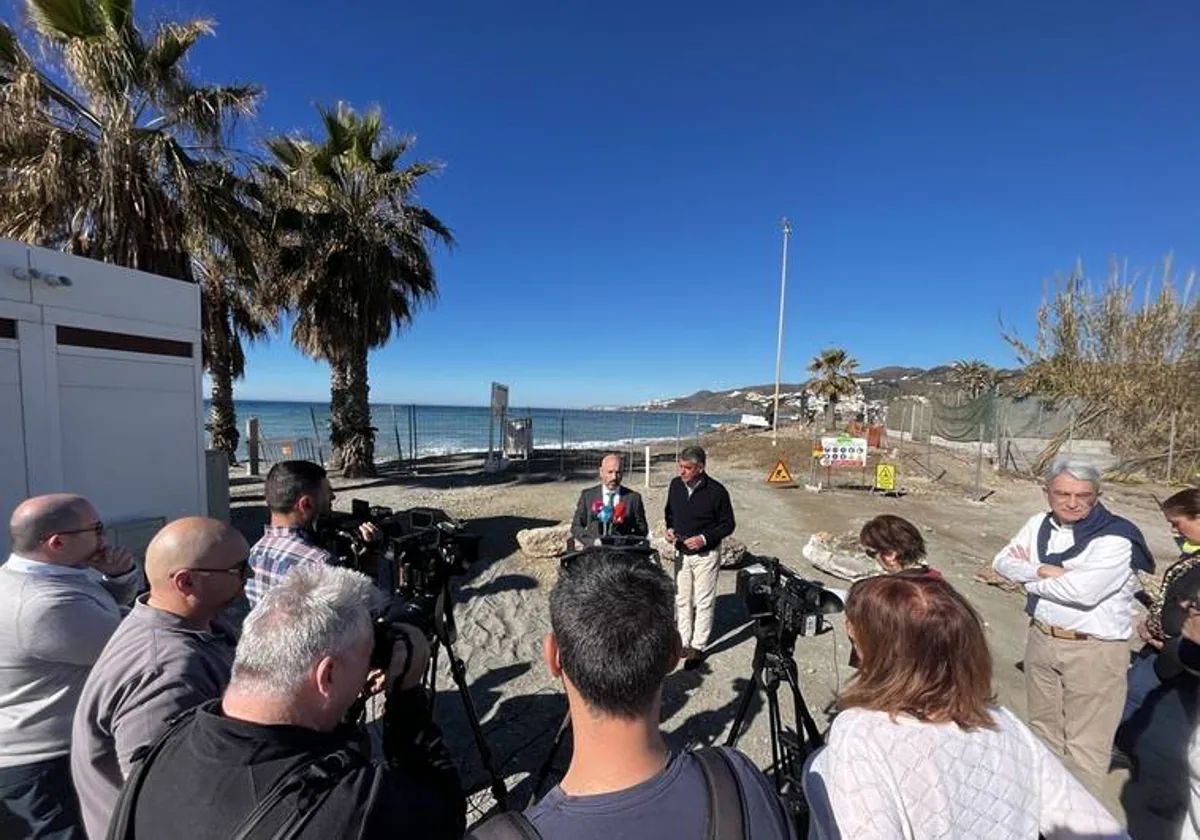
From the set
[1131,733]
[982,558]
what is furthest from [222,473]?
[982,558]

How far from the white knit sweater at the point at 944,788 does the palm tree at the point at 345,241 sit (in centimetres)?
1325

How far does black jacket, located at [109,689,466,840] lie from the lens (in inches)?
40.3

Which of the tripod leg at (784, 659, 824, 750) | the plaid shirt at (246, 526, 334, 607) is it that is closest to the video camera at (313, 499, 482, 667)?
the plaid shirt at (246, 526, 334, 607)

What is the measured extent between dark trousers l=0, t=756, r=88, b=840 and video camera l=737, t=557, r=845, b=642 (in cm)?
258

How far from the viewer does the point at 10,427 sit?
5180 mm

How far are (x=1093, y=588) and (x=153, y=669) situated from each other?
3.65 m

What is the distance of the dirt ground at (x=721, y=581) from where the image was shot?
3.72 metres

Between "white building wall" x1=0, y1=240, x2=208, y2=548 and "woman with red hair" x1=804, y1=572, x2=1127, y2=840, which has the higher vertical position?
"white building wall" x1=0, y1=240, x2=208, y2=548

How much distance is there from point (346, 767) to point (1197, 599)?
3650mm

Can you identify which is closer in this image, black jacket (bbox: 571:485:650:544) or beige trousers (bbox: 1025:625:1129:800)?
beige trousers (bbox: 1025:625:1129:800)

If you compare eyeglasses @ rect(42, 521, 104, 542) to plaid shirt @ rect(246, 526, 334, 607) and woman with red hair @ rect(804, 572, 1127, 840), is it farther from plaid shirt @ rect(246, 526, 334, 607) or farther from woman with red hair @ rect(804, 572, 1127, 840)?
woman with red hair @ rect(804, 572, 1127, 840)

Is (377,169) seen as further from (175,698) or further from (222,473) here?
(175,698)

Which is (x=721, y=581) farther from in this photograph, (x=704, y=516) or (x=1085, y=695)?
(x=1085, y=695)

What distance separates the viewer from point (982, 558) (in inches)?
307
